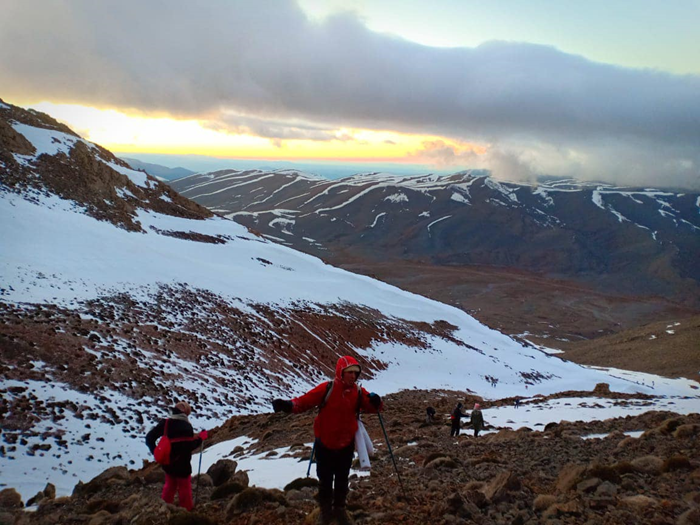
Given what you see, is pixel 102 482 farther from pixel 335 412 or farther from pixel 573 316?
pixel 573 316

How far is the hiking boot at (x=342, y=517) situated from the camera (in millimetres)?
5090

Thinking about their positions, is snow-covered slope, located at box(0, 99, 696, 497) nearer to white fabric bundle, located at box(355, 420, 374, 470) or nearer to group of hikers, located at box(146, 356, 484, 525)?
group of hikers, located at box(146, 356, 484, 525)

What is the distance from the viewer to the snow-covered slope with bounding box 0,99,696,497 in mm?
11789

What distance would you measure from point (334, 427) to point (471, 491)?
7.70 ft

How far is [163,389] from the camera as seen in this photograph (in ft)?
48.2

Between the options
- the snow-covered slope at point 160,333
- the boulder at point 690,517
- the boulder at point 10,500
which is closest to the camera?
the boulder at point 690,517

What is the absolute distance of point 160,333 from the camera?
62.5 feet

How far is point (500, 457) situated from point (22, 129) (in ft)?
182

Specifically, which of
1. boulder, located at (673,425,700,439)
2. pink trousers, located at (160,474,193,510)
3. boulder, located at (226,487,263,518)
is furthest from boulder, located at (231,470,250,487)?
boulder, located at (673,425,700,439)

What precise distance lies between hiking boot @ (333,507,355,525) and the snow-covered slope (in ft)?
23.7

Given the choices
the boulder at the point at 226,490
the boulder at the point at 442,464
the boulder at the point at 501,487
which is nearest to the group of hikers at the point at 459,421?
the boulder at the point at 442,464

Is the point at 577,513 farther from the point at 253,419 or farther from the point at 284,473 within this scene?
the point at 253,419

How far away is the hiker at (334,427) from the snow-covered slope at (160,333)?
716 centimetres

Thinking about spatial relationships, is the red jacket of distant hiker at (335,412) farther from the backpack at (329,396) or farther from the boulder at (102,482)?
the boulder at (102,482)
